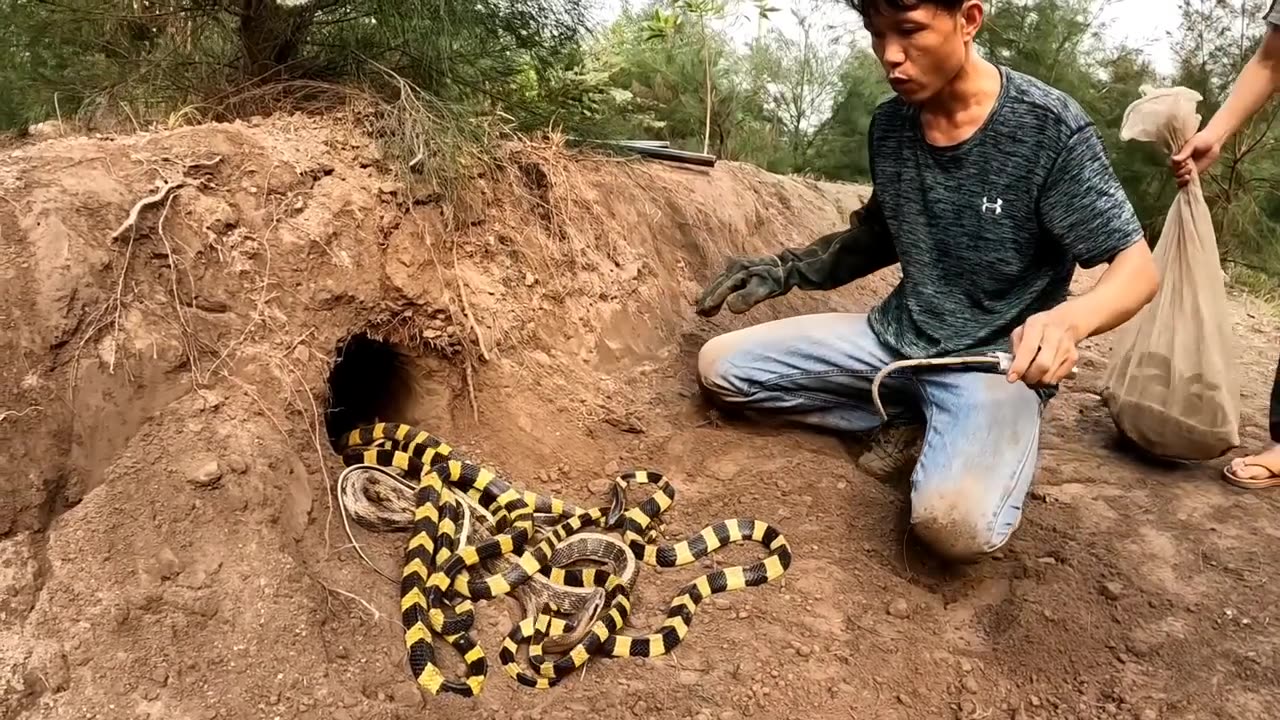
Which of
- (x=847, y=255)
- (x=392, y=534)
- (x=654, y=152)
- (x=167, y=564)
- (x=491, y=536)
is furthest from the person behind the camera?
(x=654, y=152)

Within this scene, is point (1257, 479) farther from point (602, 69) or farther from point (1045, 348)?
point (602, 69)

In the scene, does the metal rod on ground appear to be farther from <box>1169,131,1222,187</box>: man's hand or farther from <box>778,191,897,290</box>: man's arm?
<box>1169,131,1222,187</box>: man's hand

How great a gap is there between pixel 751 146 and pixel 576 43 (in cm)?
546

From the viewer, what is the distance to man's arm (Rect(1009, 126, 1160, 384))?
240 centimetres

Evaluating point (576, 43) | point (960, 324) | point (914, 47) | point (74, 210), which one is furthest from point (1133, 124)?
point (74, 210)

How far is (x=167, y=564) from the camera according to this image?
8.55 feet

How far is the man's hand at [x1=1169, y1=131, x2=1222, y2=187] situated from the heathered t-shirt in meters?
0.65

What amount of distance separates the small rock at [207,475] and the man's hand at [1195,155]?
13.3 ft

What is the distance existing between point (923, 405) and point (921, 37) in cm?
155

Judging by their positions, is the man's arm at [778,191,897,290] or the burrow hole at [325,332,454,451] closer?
the man's arm at [778,191,897,290]

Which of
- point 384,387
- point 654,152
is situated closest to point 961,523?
point 384,387

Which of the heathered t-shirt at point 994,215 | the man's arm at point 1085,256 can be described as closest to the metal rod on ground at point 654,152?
the heathered t-shirt at point 994,215

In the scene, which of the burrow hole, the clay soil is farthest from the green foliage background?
the burrow hole

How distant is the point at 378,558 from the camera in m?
3.18
